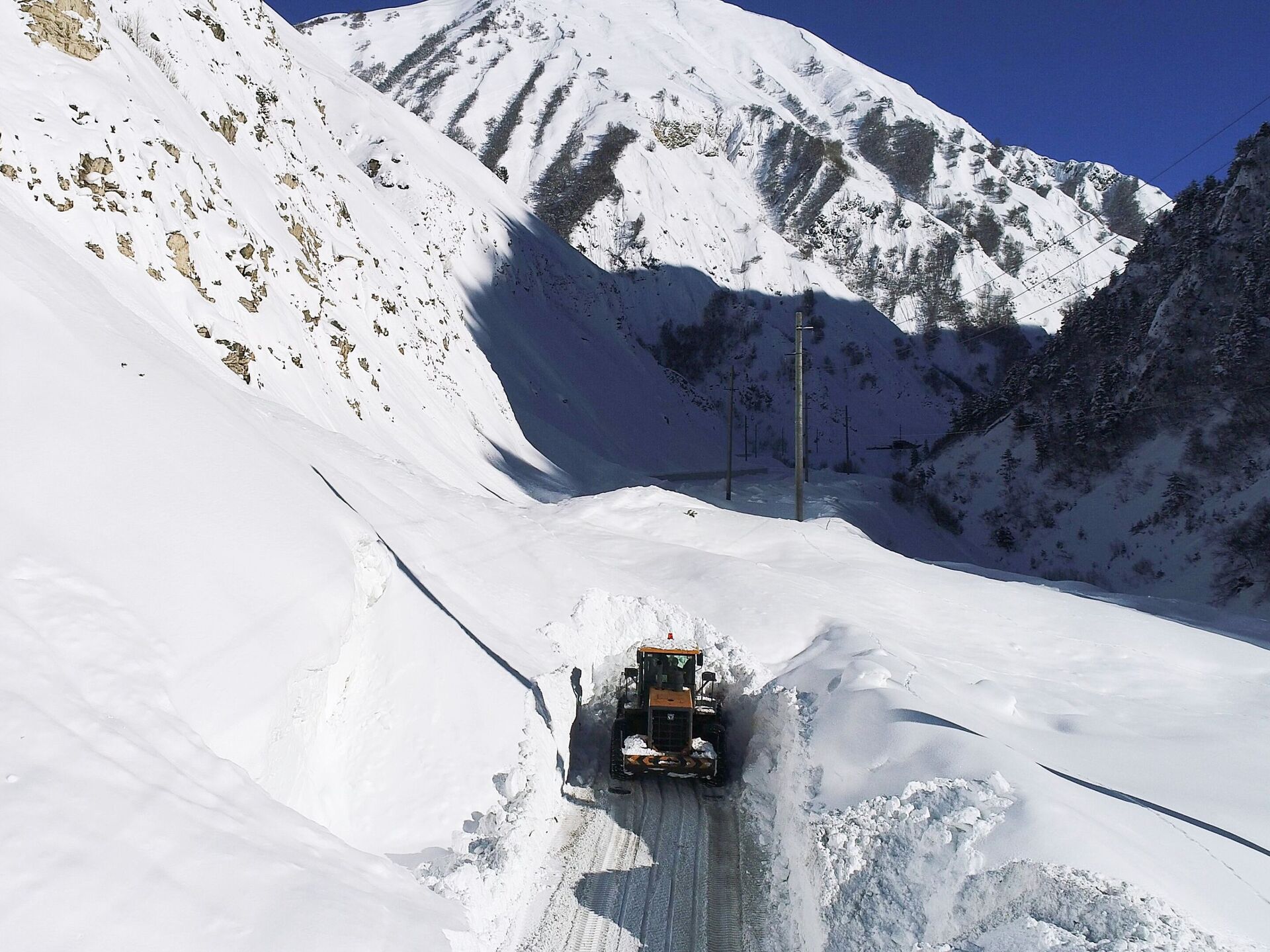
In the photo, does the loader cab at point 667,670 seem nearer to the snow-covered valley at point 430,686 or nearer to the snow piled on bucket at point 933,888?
the snow-covered valley at point 430,686

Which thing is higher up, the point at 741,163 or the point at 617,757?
the point at 741,163

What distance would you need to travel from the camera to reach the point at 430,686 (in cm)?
894

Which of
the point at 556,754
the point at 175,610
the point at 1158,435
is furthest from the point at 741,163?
the point at 175,610

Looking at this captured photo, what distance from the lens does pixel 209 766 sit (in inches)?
216

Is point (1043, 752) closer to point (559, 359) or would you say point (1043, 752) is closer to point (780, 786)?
point (780, 786)

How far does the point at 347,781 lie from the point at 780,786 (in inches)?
187

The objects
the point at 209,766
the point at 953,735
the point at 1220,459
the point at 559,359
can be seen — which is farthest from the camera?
the point at 559,359

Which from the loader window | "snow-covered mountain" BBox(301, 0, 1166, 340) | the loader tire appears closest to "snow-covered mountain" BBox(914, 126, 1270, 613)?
the loader window

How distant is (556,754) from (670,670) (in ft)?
7.14

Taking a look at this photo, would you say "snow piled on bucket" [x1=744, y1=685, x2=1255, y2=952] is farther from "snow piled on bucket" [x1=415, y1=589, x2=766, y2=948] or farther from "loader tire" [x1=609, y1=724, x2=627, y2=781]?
"snow piled on bucket" [x1=415, y1=589, x2=766, y2=948]

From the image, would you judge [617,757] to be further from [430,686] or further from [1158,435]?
[1158,435]

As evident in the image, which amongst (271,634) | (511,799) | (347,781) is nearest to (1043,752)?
(511,799)

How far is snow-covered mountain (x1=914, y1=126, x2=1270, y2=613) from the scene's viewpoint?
28.8 meters

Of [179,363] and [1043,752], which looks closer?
[1043,752]
